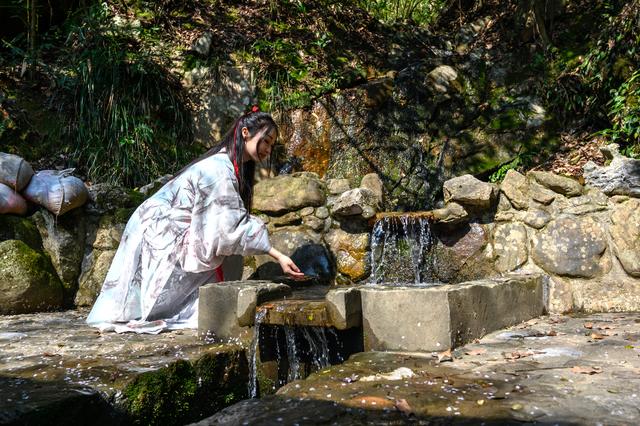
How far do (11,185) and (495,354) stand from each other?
4.44 metres

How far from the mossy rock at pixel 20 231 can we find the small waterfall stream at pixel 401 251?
3.19 m

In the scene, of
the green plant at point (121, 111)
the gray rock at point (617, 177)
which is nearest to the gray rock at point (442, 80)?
the gray rock at point (617, 177)

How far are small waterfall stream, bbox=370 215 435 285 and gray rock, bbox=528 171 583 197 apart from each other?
1.09 metres

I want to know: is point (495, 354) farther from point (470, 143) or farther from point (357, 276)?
point (470, 143)

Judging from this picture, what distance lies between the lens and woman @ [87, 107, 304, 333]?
151 inches

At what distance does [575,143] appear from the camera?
6.44 m

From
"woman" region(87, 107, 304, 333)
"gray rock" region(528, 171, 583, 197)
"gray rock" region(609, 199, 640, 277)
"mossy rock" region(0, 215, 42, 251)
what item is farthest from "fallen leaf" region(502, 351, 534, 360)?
"mossy rock" region(0, 215, 42, 251)

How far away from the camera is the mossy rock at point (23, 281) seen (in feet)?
15.8

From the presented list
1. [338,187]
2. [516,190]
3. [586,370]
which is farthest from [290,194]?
[586,370]

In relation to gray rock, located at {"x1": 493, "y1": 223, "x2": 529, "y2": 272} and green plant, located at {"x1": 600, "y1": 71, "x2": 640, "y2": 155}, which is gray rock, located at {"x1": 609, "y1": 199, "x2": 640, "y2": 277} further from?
green plant, located at {"x1": 600, "y1": 71, "x2": 640, "y2": 155}

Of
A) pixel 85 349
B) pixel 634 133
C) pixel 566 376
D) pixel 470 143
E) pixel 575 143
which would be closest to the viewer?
pixel 566 376

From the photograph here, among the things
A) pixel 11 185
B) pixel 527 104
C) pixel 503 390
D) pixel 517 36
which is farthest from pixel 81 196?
pixel 517 36

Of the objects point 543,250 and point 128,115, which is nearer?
point 543,250

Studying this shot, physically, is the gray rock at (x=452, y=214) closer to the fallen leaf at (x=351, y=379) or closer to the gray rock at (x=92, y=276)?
the fallen leaf at (x=351, y=379)
